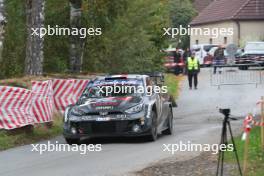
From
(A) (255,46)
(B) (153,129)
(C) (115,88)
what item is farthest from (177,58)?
(B) (153,129)

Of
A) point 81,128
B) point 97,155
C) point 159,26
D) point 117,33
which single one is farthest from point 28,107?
point 159,26

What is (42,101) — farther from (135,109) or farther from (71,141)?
(135,109)

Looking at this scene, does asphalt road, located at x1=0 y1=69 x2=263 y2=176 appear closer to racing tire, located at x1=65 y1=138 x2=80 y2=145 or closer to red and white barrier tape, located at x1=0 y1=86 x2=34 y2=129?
racing tire, located at x1=65 y1=138 x2=80 y2=145

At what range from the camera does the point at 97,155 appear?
13.9 meters

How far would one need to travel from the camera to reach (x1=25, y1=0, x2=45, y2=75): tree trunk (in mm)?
20609

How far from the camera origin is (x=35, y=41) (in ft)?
69.2

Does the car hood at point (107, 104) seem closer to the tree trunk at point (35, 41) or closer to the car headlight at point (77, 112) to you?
the car headlight at point (77, 112)

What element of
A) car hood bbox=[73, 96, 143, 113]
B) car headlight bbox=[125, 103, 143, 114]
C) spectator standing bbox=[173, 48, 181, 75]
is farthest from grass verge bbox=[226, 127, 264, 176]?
spectator standing bbox=[173, 48, 181, 75]

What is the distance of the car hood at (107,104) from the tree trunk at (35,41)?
5.06 meters

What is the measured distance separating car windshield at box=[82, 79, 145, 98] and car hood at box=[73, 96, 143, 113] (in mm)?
353

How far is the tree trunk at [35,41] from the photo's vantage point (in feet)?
67.6

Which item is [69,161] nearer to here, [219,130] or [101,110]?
[101,110]

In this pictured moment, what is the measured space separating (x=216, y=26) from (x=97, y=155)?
60.0 metres

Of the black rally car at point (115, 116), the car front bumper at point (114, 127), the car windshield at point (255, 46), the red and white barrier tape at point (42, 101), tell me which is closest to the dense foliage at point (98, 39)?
the red and white barrier tape at point (42, 101)
